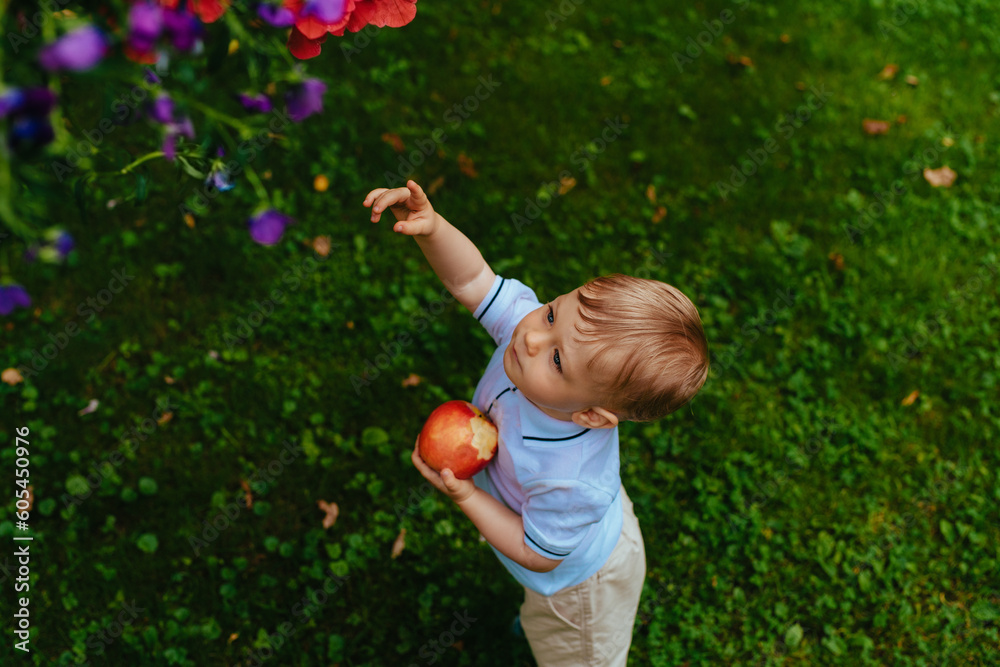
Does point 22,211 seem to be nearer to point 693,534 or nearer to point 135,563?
point 135,563

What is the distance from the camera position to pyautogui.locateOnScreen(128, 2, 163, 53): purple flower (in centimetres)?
68

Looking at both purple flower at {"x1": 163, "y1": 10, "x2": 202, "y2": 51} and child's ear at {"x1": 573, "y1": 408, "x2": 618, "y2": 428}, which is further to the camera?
child's ear at {"x1": 573, "y1": 408, "x2": 618, "y2": 428}

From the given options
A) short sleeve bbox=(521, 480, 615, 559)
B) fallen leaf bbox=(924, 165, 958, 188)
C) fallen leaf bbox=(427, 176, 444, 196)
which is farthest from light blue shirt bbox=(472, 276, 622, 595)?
fallen leaf bbox=(924, 165, 958, 188)

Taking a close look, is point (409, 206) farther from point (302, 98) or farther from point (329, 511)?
point (329, 511)

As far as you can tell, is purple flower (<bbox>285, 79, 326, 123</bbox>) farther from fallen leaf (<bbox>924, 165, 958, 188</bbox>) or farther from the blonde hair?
fallen leaf (<bbox>924, 165, 958, 188</bbox>)

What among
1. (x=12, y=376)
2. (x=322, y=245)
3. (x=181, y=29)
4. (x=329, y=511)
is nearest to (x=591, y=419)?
(x=181, y=29)

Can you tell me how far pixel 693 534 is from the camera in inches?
120

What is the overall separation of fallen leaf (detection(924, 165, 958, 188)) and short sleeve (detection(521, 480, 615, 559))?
12.0 feet

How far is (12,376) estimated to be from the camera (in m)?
3.17

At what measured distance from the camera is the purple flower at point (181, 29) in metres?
0.72

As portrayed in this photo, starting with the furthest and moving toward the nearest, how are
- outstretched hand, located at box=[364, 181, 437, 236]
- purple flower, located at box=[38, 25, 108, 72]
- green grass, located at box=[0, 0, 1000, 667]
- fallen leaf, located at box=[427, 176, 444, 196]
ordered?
fallen leaf, located at box=[427, 176, 444, 196]
green grass, located at box=[0, 0, 1000, 667]
outstretched hand, located at box=[364, 181, 437, 236]
purple flower, located at box=[38, 25, 108, 72]

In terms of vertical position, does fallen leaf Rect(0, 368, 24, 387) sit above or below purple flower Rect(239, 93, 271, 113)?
below

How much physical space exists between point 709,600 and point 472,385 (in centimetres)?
136

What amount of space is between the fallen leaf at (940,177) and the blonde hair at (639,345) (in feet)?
11.4
